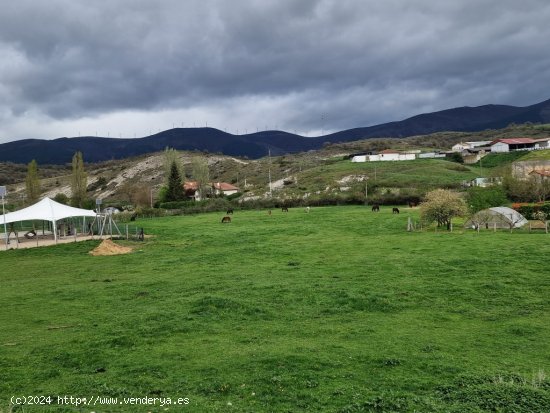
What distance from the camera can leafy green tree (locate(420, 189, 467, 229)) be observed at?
1438 inches

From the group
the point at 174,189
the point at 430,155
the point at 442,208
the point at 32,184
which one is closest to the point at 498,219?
the point at 442,208

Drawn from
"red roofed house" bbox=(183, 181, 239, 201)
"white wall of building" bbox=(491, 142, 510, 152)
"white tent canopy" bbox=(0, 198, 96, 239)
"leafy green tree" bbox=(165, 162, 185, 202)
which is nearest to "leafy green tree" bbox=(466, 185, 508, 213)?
"white tent canopy" bbox=(0, 198, 96, 239)

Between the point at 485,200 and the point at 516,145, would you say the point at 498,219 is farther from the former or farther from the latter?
the point at 516,145

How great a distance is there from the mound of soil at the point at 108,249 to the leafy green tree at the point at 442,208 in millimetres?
23128

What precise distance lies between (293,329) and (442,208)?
26.4 meters

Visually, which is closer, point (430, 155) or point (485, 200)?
point (485, 200)

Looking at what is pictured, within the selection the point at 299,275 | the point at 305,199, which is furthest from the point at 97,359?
the point at 305,199

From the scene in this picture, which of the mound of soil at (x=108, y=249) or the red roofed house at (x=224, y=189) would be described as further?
the red roofed house at (x=224, y=189)

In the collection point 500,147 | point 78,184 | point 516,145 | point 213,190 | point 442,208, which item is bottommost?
point 442,208

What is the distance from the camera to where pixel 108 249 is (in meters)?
31.5

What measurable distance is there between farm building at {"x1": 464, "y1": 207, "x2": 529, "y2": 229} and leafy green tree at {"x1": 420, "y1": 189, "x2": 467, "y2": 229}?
1236 mm

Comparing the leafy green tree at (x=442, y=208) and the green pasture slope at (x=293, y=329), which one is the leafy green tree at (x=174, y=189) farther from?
the green pasture slope at (x=293, y=329)

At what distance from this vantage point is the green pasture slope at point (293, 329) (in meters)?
9.20

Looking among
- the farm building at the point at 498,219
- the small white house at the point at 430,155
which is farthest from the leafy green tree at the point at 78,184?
the small white house at the point at 430,155
